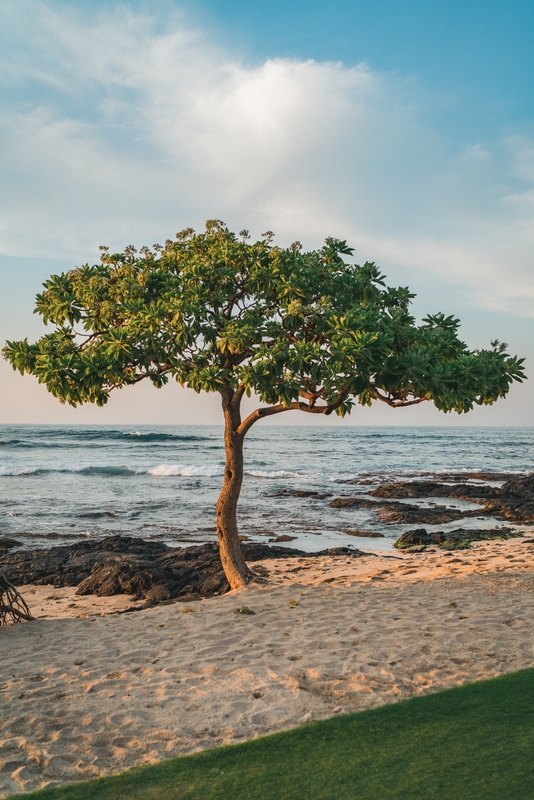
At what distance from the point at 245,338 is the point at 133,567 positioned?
6474 millimetres


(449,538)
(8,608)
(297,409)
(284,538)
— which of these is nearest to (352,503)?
(284,538)

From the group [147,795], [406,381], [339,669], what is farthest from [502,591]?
[147,795]

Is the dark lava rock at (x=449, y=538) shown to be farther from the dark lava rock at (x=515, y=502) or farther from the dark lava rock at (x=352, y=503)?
the dark lava rock at (x=352, y=503)

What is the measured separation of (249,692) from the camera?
571cm

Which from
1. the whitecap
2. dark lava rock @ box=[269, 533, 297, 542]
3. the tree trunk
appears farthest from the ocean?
the tree trunk

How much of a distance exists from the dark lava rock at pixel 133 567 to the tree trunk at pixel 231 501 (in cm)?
50

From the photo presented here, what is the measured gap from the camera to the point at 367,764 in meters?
3.98

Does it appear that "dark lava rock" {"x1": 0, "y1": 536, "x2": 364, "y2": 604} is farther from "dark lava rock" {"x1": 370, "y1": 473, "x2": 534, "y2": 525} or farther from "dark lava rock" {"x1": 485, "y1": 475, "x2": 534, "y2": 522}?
"dark lava rock" {"x1": 485, "y1": 475, "x2": 534, "y2": 522}

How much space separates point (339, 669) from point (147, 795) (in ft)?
9.70

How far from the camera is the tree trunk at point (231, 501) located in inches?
435

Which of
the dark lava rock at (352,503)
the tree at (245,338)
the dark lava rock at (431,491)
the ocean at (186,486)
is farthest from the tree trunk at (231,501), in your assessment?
the dark lava rock at (431,491)

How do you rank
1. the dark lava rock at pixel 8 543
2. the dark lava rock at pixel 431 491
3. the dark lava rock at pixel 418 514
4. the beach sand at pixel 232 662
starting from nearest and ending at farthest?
the beach sand at pixel 232 662 → the dark lava rock at pixel 8 543 → the dark lava rock at pixel 418 514 → the dark lava rock at pixel 431 491

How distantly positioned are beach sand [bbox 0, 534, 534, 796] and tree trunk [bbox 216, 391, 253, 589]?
610 millimetres

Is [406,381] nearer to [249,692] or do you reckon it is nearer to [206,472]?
[249,692]
